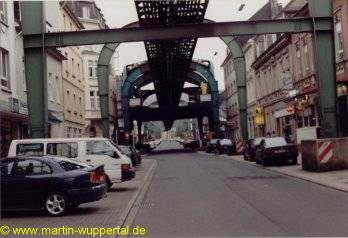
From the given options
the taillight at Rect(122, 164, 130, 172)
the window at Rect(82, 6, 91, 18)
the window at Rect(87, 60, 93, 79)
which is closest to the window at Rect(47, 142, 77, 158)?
the taillight at Rect(122, 164, 130, 172)

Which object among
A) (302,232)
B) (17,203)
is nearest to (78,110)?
(17,203)

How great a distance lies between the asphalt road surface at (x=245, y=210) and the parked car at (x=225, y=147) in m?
27.8

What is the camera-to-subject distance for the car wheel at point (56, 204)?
12469mm

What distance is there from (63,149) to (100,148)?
46.1 inches

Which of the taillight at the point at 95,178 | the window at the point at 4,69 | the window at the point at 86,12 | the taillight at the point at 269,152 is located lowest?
the taillight at the point at 95,178

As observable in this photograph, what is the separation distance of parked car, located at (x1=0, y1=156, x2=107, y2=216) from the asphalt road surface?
55.3 inches

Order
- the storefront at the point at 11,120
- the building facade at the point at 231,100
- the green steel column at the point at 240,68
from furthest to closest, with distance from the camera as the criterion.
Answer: the building facade at the point at 231,100
the green steel column at the point at 240,68
the storefront at the point at 11,120

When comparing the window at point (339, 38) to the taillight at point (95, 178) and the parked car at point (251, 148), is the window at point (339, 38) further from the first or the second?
the taillight at point (95, 178)

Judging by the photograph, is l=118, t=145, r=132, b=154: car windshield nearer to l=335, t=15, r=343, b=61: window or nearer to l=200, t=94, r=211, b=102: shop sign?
l=335, t=15, r=343, b=61: window

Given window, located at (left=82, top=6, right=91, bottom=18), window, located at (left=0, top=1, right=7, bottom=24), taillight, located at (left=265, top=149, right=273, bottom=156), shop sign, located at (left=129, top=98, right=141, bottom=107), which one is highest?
window, located at (left=82, top=6, right=91, bottom=18)

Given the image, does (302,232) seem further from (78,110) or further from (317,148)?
(78,110)

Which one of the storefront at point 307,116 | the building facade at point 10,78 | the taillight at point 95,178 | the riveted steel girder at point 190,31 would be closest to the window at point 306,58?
the storefront at point 307,116

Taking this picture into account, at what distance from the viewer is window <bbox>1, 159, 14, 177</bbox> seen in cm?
1279

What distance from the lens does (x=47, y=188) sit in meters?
12.5
